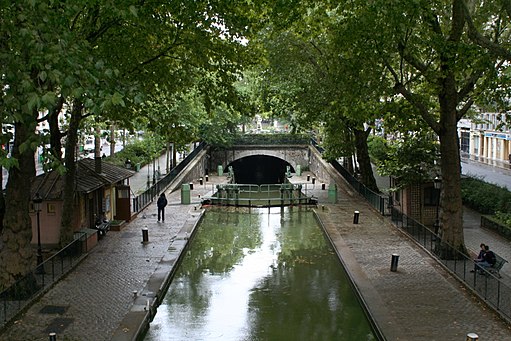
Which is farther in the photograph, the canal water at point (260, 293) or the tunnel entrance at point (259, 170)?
the tunnel entrance at point (259, 170)

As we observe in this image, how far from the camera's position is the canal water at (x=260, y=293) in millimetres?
16328

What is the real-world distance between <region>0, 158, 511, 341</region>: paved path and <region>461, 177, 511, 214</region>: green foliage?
2184 millimetres

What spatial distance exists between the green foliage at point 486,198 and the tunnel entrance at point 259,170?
3950 cm

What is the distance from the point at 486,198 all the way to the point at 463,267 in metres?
12.2

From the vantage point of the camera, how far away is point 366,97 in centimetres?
2288

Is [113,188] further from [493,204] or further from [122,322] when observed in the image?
[493,204]

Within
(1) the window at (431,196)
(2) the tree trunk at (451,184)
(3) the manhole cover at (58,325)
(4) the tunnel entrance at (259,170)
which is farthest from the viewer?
(4) the tunnel entrance at (259,170)

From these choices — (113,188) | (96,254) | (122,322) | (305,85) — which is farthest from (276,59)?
(122,322)

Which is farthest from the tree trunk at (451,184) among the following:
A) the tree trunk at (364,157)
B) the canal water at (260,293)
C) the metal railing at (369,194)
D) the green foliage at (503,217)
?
the tree trunk at (364,157)

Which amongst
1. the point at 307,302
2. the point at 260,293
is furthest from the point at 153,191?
the point at 307,302

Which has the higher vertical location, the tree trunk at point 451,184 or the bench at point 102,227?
the tree trunk at point 451,184

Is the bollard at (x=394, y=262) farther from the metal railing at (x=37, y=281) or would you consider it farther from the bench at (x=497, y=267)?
the metal railing at (x=37, y=281)

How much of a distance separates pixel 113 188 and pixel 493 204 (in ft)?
60.4

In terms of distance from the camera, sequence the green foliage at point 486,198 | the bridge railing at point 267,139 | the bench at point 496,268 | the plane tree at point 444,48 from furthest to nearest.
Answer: the bridge railing at point 267,139, the green foliage at point 486,198, the bench at point 496,268, the plane tree at point 444,48
